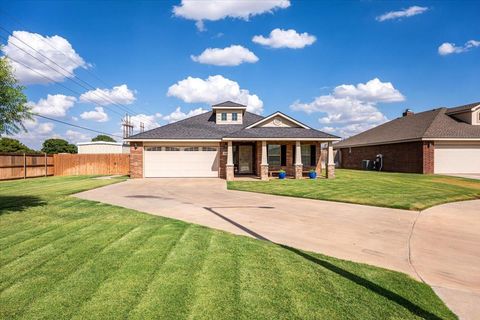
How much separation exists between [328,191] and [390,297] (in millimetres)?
10487

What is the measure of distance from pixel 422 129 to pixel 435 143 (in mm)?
2034

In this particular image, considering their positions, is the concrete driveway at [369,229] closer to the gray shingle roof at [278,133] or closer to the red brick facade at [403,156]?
the gray shingle roof at [278,133]

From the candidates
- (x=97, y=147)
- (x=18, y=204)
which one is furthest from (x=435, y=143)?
(x=97, y=147)

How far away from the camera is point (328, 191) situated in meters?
14.1

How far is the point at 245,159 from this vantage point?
2469 cm

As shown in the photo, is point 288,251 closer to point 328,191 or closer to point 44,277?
point 44,277

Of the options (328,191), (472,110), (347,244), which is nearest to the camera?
(347,244)

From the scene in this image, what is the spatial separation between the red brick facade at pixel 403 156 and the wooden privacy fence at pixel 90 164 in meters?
26.9

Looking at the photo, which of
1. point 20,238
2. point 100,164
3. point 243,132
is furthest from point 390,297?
point 100,164

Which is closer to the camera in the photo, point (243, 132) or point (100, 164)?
point (243, 132)

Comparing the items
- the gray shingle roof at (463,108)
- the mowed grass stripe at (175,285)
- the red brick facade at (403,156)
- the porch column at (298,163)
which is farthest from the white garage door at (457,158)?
the mowed grass stripe at (175,285)

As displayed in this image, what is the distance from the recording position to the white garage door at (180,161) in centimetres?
2264

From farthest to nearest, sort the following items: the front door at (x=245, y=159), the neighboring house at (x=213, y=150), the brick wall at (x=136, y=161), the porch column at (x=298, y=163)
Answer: the front door at (x=245, y=159) → the brick wall at (x=136, y=161) → the neighboring house at (x=213, y=150) → the porch column at (x=298, y=163)

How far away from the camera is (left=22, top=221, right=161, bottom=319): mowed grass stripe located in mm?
3480
